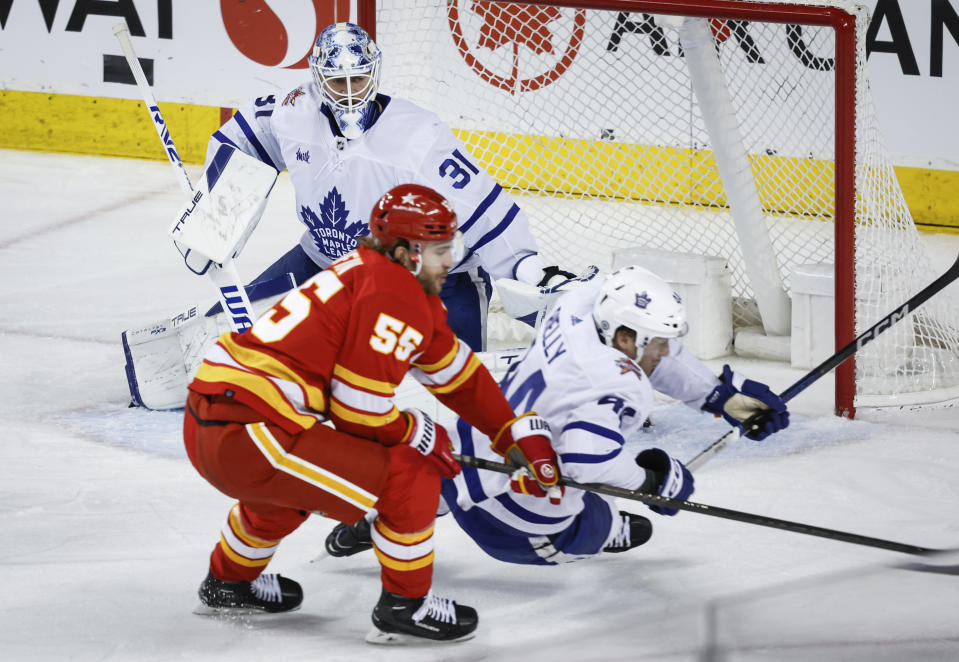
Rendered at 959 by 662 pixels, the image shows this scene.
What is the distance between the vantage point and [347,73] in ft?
11.5

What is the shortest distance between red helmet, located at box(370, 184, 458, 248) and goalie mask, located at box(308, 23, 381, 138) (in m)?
1.10

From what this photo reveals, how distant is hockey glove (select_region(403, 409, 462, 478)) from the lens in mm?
2494

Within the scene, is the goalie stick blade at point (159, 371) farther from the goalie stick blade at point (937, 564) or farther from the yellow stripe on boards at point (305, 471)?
the goalie stick blade at point (937, 564)

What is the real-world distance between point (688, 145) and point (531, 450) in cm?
329

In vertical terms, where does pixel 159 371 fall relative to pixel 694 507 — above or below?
below

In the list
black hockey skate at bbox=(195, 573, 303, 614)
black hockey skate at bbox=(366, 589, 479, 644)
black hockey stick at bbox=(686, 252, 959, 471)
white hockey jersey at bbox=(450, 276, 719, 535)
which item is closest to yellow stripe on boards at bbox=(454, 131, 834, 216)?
black hockey stick at bbox=(686, 252, 959, 471)

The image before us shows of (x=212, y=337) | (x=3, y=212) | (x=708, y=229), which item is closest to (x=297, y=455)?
(x=212, y=337)

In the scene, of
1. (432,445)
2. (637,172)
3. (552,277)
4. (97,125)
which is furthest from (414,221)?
(97,125)

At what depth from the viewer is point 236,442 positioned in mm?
2389

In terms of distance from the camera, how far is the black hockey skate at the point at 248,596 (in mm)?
2660

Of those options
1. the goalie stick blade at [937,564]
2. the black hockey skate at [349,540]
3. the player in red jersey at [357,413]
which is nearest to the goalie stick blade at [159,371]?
the black hockey skate at [349,540]

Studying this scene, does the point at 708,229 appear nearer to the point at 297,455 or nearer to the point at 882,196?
the point at 882,196

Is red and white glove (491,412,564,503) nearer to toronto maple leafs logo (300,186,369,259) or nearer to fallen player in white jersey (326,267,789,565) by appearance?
fallen player in white jersey (326,267,789,565)

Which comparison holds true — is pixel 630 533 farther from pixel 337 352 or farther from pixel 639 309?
pixel 337 352
